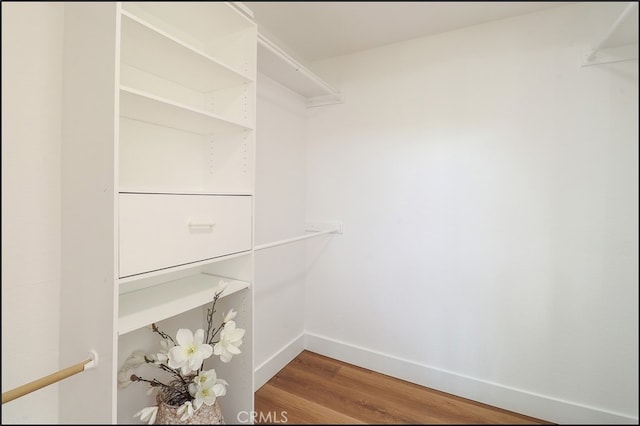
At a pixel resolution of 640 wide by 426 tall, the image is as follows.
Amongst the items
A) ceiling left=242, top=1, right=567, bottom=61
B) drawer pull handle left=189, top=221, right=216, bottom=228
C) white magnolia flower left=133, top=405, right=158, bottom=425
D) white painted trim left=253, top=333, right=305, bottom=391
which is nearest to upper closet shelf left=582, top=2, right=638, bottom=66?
ceiling left=242, top=1, right=567, bottom=61

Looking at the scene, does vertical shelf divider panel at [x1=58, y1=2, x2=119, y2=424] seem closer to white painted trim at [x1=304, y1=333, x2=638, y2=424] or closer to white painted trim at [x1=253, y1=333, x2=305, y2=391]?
white painted trim at [x1=253, y1=333, x2=305, y2=391]

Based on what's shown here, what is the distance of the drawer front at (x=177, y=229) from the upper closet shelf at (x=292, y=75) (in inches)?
26.5

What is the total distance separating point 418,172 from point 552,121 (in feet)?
1.94

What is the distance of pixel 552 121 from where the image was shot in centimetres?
114

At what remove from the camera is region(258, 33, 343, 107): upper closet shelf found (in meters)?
1.15

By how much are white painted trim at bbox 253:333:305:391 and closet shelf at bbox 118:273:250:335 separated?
58 cm

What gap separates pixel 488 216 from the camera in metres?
1.34

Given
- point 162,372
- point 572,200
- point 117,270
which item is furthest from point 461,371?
point 117,270

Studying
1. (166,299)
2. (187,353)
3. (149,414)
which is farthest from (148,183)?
(149,414)

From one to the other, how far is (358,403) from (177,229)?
1190mm

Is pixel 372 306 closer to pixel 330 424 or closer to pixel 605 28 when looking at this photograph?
pixel 330 424

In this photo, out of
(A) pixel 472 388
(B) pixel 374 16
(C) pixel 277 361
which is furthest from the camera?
(C) pixel 277 361

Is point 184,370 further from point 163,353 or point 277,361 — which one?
point 277,361

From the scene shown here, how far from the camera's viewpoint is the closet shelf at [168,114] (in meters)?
0.69
